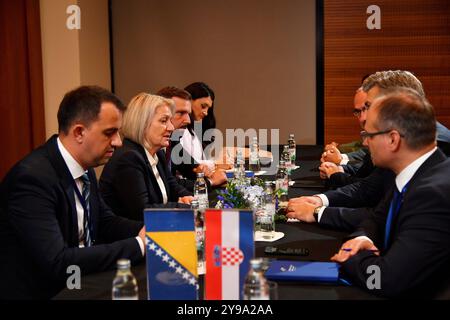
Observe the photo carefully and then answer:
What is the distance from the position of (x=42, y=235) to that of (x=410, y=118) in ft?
3.82

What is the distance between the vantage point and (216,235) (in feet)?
4.76

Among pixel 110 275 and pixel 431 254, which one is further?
pixel 110 275

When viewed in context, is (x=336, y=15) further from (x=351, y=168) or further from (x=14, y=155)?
(x=14, y=155)

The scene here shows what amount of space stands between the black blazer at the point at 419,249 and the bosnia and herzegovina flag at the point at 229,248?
0.41 metres

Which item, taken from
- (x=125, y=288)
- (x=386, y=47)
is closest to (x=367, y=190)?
(x=125, y=288)

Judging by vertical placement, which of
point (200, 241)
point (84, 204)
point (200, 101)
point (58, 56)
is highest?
point (58, 56)

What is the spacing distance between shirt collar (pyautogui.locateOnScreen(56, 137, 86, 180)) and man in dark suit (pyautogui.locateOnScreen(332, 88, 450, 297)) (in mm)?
921

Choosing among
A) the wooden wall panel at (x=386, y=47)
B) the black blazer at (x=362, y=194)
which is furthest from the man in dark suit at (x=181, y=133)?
the wooden wall panel at (x=386, y=47)

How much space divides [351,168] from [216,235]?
2826mm

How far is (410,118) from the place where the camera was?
179 cm

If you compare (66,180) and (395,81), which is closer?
(66,180)

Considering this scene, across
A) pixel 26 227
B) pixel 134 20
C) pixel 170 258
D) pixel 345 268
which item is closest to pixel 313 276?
pixel 345 268

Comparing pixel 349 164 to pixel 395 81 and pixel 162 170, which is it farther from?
pixel 162 170

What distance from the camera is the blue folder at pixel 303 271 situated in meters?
1.71
